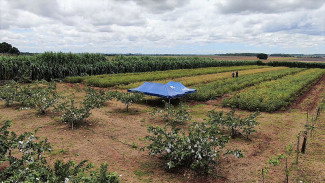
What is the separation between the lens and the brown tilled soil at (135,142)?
18.7 ft

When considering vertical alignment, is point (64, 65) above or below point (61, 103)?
above

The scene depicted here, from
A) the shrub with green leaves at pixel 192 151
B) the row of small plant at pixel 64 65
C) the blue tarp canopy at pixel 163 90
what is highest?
the row of small plant at pixel 64 65

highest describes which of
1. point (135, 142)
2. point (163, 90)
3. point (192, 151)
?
point (163, 90)

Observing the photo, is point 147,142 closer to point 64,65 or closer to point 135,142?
point 135,142

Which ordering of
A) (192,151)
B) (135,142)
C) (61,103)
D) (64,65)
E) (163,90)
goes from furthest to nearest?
(64,65) → (163,90) → (61,103) → (135,142) → (192,151)

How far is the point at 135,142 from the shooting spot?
778cm

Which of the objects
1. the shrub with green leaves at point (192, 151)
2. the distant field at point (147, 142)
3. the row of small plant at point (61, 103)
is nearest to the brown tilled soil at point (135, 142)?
the distant field at point (147, 142)

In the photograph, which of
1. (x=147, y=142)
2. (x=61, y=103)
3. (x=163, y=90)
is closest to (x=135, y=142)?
(x=147, y=142)

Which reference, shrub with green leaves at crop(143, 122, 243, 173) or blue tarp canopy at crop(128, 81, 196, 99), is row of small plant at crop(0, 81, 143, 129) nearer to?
blue tarp canopy at crop(128, 81, 196, 99)

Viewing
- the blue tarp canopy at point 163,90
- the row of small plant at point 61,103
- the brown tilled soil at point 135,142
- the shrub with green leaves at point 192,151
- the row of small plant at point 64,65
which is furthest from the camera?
the row of small plant at point 64,65

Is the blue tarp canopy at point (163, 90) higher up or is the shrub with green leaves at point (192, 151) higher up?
the blue tarp canopy at point (163, 90)

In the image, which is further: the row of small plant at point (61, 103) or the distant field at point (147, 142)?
the row of small plant at point (61, 103)

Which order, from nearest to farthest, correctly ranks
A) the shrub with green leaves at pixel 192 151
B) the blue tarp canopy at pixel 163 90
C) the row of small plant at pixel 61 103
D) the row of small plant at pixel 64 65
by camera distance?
the shrub with green leaves at pixel 192 151 → the row of small plant at pixel 61 103 → the blue tarp canopy at pixel 163 90 → the row of small plant at pixel 64 65

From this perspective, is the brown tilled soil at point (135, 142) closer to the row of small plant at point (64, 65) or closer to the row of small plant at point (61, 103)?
the row of small plant at point (61, 103)
